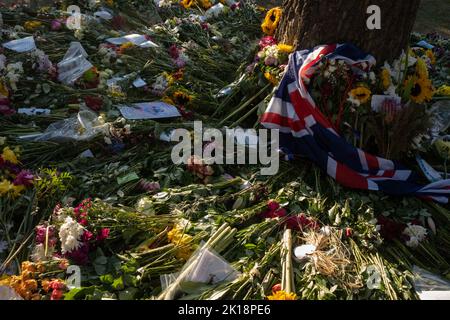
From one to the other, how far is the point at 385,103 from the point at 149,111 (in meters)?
1.99

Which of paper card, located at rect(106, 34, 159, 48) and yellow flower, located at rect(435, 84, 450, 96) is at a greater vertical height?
paper card, located at rect(106, 34, 159, 48)

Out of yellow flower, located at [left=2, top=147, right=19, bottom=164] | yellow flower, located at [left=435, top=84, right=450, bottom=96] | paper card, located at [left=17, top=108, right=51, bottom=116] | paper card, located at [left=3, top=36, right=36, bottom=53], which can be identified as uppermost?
paper card, located at [left=3, top=36, right=36, bottom=53]

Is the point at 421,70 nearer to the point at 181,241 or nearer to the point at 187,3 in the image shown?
the point at 181,241

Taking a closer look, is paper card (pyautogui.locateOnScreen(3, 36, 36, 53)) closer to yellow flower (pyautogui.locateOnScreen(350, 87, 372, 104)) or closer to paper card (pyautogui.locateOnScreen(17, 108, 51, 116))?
paper card (pyautogui.locateOnScreen(17, 108, 51, 116))

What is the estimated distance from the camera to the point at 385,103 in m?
3.59

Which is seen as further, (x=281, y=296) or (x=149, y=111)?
(x=149, y=111)

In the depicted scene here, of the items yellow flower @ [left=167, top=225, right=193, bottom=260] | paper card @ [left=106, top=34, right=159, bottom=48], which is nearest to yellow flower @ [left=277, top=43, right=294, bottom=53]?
paper card @ [left=106, top=34, right=159, bottom=48]

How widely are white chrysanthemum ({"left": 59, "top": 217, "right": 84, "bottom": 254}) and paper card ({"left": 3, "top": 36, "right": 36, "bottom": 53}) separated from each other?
280 cm

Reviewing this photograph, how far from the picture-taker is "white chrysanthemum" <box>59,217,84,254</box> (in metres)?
2.58

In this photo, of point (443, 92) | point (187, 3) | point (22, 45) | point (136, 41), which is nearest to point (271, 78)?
point (443, 92)

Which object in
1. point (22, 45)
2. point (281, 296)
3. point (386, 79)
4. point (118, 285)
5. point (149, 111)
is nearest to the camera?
point (281, 296)

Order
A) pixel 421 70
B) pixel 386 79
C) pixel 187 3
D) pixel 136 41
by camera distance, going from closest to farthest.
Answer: pixel 386 79 < pixel 421 70 < pixel 136 41 < pixel 187 3
